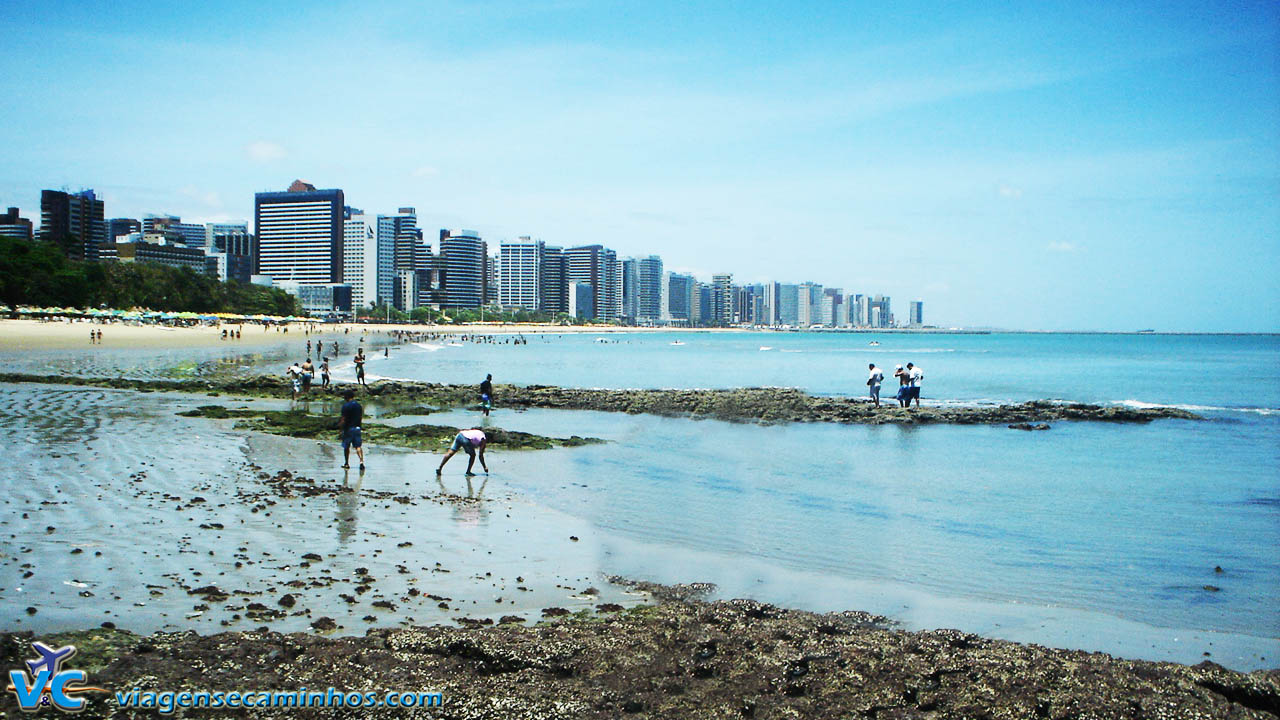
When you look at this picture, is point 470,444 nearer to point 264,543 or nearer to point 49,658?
point 264,543

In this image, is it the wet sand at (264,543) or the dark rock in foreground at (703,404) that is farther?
the dark rock in foreground at (703,404)

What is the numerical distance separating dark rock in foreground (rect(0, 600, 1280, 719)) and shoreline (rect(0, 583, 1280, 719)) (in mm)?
16

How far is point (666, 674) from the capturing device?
6824mm

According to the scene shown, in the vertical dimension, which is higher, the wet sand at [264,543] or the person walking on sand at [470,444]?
the person walking on sand at [470,444]

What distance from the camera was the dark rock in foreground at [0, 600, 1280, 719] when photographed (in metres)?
6.21

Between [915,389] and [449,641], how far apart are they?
3135cm

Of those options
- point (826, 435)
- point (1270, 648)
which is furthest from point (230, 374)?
point (1270, 648)

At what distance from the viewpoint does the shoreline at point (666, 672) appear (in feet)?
20.4

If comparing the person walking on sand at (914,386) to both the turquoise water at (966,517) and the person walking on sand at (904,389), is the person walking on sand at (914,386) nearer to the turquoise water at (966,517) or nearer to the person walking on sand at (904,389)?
the person walking on sand at (904,389)

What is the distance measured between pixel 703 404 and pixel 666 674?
94.6 ft

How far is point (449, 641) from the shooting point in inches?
281

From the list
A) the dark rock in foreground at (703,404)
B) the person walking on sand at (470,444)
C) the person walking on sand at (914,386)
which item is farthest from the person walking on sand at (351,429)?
the person walking on sand at (914,386)

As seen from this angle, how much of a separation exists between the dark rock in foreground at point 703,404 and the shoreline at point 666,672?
2445 cm

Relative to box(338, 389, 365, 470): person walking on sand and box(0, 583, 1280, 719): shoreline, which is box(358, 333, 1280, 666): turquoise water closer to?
box(0, 583, 1280, 719): shoreline
